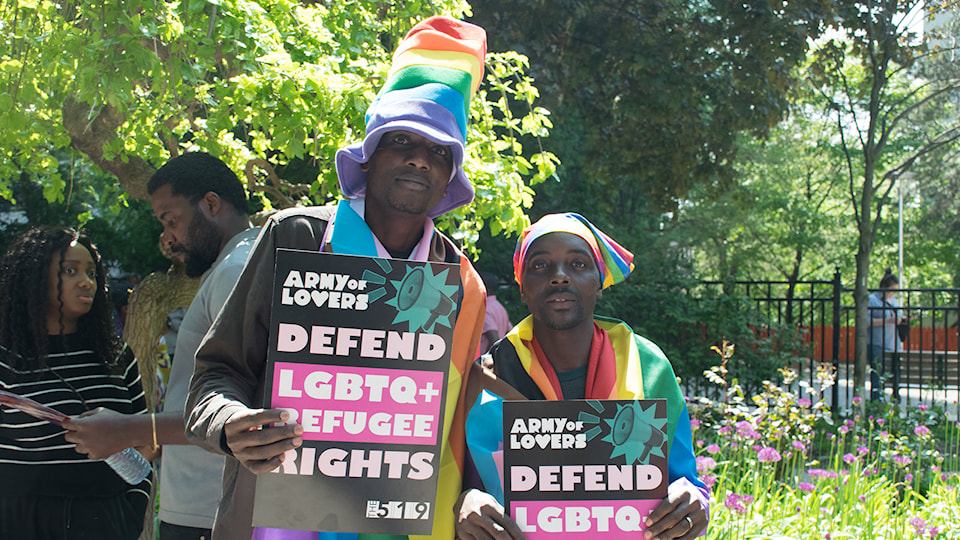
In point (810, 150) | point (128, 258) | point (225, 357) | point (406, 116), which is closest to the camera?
point (225, 357)

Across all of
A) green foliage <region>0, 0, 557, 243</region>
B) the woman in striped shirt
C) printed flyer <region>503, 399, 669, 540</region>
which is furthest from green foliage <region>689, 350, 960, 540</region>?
the woman in striped shirt

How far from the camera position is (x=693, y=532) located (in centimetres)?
185

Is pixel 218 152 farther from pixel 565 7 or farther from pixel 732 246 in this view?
pixel 732 246

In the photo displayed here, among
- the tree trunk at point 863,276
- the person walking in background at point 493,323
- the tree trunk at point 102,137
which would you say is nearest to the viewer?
the tree trunk at point 102,137

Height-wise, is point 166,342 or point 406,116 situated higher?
point 406,116

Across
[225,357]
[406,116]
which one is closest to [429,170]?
[406,116]

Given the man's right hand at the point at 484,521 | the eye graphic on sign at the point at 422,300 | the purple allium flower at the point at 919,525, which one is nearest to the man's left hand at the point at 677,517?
the man's right hand at the point at 484,521

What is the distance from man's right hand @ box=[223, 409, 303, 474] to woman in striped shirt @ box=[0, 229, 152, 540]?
0.96m

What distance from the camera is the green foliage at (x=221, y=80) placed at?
310cm

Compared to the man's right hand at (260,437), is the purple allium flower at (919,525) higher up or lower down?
lower down

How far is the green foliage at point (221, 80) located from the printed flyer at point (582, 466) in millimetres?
1702

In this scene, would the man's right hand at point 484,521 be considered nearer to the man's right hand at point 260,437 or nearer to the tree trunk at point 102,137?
the man's right hand at point 260,437

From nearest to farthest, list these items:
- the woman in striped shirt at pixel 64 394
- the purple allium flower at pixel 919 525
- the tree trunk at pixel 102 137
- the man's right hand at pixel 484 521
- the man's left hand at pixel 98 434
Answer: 1. the man's right hand at pixel 484 521
2. the man's left hand at pixel 98 434
3. the woman in striped shirt at pixel 64 394
4. the purple allium flower at pixel 919 525
5. the tree trunk at pixel 102 137

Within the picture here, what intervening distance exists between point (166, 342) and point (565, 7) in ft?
18.0
